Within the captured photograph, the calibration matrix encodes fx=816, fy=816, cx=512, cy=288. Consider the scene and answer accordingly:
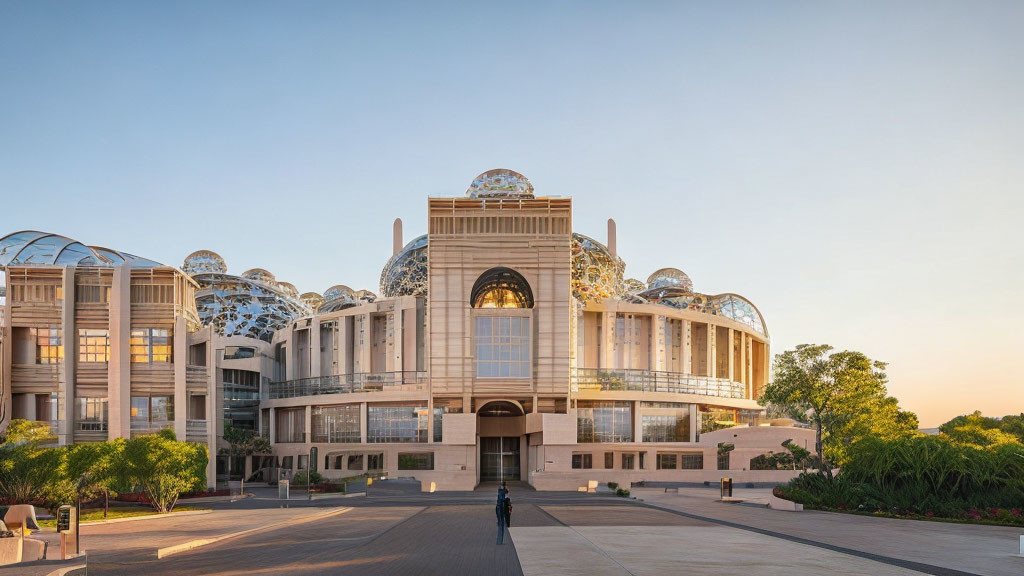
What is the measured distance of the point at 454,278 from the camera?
58250mm

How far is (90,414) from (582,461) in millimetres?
33816

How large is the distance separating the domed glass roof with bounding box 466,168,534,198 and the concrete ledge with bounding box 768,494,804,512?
35.2 metres

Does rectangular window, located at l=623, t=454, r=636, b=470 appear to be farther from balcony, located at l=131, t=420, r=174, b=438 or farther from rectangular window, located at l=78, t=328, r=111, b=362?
rectangular window, located at l=78, t=328, r=111, b=362

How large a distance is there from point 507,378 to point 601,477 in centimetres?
938

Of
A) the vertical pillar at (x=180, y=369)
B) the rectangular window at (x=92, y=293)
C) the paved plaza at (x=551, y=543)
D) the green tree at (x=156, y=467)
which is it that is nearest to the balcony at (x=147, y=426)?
the vertical pillar at (x=180, y=369)

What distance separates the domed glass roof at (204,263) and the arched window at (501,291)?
130 feet

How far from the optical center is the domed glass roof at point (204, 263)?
298ft

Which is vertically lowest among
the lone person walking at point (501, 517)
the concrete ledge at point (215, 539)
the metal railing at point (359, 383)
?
the concrete ledge at point (215, 539)

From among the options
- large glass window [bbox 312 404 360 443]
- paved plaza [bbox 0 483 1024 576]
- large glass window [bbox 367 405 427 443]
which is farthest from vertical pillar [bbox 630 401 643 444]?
paved plaza [bbox 0 483 1024 576]

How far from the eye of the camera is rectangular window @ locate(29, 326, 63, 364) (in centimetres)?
4712

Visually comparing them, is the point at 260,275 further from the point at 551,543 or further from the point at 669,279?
the point at 551,543

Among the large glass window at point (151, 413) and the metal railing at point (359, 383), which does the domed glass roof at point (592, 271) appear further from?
the large glass window at point (151, 413)

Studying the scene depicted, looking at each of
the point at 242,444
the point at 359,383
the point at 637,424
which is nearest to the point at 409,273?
the point at 359,383

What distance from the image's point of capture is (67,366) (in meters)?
46.8
